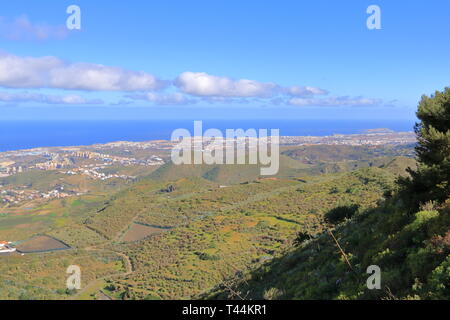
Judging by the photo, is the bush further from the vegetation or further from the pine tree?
the pine tree

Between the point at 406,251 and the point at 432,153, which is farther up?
the point at 432,153

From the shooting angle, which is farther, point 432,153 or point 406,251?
Answer: point 432,153

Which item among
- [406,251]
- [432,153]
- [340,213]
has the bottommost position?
[340,213]

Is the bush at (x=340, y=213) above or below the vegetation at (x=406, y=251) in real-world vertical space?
below

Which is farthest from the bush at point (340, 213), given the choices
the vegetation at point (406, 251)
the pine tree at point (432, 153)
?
the pine tree at point (432, 153)

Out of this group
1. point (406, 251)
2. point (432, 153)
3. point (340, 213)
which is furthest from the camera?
point (340, 213)

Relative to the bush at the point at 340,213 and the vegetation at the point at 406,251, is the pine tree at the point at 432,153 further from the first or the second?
the bush at the point at 340,213

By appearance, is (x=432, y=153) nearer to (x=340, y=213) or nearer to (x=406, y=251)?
(x=406, y=251)

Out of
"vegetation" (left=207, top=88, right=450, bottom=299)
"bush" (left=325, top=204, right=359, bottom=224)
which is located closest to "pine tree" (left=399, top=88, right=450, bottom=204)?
"vegetation" (left=207, top=88, right=450, bottom=299)

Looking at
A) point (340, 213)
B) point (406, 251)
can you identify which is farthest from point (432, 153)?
point (340, 213)
